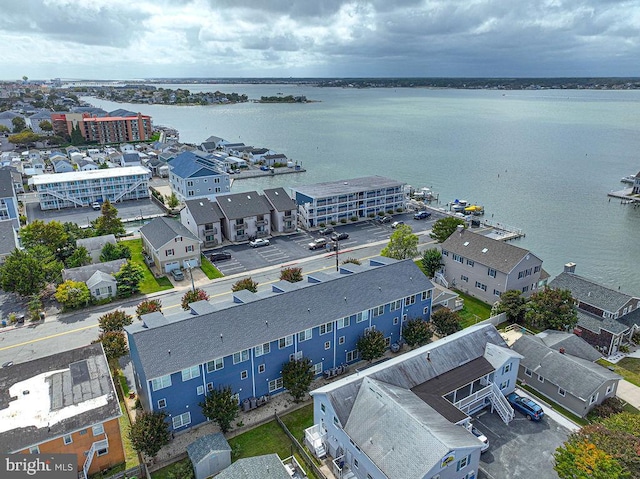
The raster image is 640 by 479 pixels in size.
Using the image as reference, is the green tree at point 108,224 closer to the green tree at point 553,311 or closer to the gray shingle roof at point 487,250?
the gray shingle roof at point 487,250

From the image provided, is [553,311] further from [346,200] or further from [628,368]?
[346,200]

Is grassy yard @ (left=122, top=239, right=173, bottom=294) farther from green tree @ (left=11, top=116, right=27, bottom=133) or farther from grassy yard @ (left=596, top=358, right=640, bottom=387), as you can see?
green tree @ (left=11, top=116, right=27, bottom=133)

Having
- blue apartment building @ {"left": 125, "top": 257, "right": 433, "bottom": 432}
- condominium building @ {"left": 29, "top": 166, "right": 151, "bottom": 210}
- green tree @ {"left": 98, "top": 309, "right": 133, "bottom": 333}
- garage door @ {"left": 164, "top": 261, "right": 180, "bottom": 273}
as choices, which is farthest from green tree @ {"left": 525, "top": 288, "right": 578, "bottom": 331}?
condominium building @ {"left": 29, "top": 166, "right": 151, "bottom": 210}

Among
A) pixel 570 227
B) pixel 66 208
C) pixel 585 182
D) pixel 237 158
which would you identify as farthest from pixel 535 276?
pixel 237 158

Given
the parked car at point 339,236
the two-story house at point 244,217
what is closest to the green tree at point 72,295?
the two-story house at point 244,217

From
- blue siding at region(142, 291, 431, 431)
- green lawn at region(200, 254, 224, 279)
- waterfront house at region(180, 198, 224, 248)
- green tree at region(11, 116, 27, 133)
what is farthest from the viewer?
green tree at region(11, 116, 27, 133)

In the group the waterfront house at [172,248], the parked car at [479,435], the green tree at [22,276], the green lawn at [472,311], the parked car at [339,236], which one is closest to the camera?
the parked car at [479,435]

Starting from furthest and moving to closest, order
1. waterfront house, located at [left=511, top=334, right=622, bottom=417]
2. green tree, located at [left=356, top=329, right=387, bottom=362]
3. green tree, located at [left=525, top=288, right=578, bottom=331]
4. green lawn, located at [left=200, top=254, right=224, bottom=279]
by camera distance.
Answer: green lawn, located at [left=200, top=254, right=224, bottom=279], green tree, located at [left=525, top=288, right=578, bottom=331], green tree, located at [left=356, top=329, right=387, bottom=362], waterfront house, located at [left=511, top=334, right=622, bottom=417]
